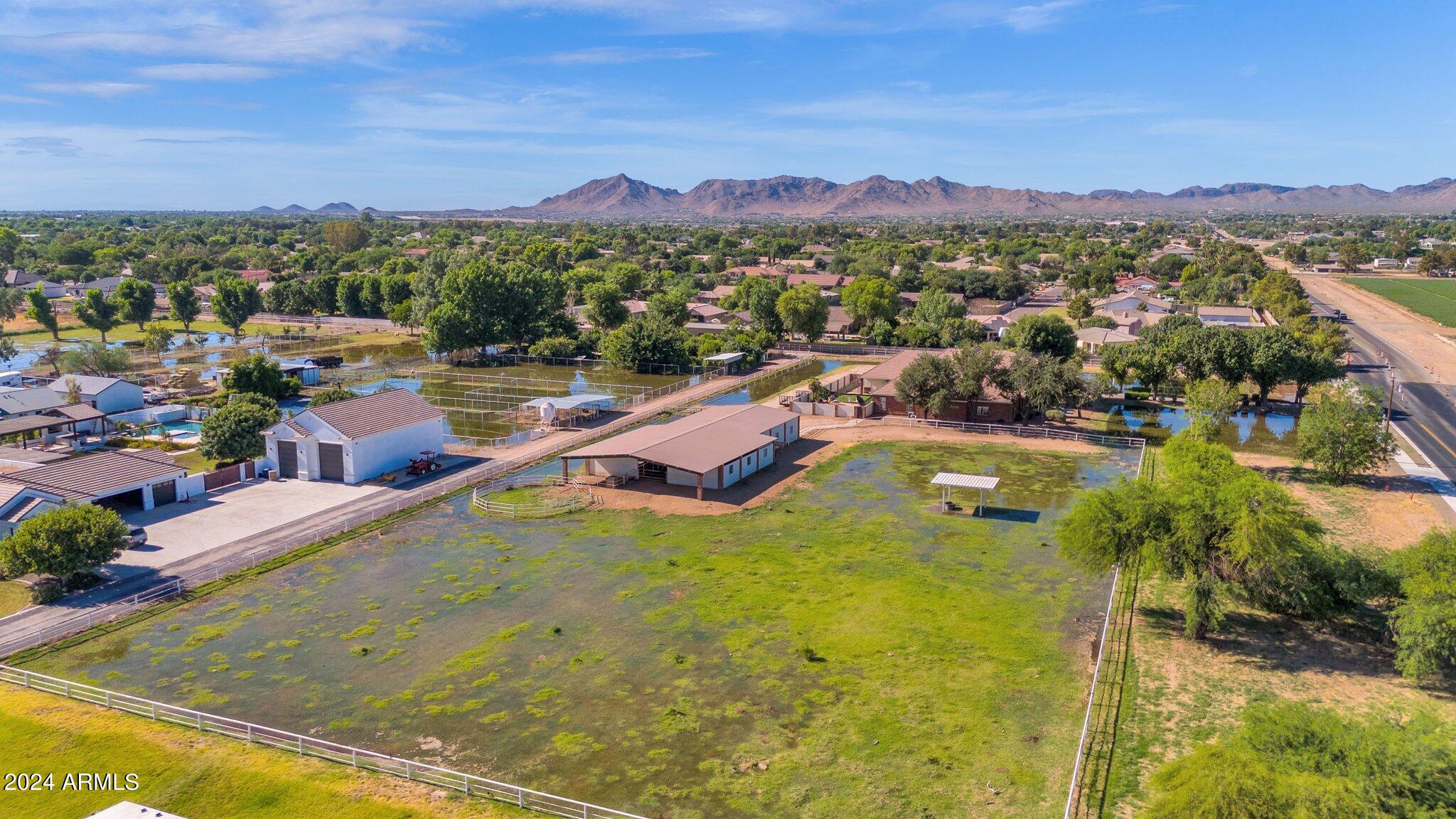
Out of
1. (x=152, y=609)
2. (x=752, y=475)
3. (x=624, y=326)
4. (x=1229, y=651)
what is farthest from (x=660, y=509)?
(x=624, y=326)

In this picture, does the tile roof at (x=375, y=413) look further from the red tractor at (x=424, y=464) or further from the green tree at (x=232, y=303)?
the green tree at (x=232, y=303)

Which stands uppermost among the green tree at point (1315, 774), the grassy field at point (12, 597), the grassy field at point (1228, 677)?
the green tree at point (1315, 774)

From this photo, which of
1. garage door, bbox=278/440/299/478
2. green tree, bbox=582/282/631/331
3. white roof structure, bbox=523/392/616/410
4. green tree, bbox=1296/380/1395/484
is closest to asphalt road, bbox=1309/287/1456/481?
green tree, bbox=1296/380/1395/484

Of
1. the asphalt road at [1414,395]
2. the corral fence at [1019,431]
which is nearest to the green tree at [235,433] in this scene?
the corral fence at [1019,431]

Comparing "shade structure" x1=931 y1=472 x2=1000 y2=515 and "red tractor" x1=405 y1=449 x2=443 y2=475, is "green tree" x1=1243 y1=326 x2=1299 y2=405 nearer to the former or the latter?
"shade structure" x1=931 y1=472 x2=1000 y2=515

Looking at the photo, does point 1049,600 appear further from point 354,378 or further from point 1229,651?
point 354,378

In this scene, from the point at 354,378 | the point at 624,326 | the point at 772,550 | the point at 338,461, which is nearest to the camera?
the point at 772,550
